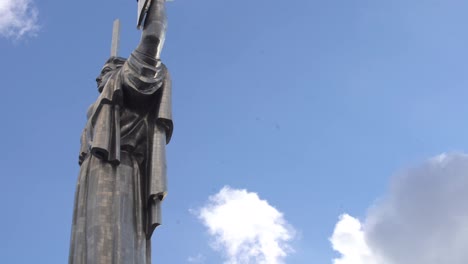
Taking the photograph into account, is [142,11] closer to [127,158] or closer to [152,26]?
[152,26]

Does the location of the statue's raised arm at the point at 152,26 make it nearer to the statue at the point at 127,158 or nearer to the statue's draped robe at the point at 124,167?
Result: the statue at the point at 127,158

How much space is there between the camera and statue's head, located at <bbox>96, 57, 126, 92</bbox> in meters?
15.4

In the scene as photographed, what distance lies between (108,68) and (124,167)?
269 centimetres

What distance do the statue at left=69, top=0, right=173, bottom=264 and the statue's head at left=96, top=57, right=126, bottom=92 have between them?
0.23ft

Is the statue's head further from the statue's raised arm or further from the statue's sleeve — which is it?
the statue's raised arm

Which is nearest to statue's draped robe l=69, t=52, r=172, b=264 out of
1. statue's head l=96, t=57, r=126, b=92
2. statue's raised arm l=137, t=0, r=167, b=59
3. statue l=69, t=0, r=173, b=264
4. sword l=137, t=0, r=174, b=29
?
statue l=69, t=0, r=173, b=264

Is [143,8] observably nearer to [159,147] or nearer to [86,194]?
[159,147]

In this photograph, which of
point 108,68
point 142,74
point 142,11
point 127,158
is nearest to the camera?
point 127,158

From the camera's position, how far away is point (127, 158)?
1405 centimetres

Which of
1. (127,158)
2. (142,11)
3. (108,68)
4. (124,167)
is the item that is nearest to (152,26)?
(142,11)

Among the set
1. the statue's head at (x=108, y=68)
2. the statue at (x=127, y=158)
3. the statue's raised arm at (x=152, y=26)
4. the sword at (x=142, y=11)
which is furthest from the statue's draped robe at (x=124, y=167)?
the sword at (x=142, y=11)

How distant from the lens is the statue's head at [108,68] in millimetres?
15414

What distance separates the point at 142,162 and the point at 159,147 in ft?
1.65

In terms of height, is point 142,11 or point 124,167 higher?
point 142,11
